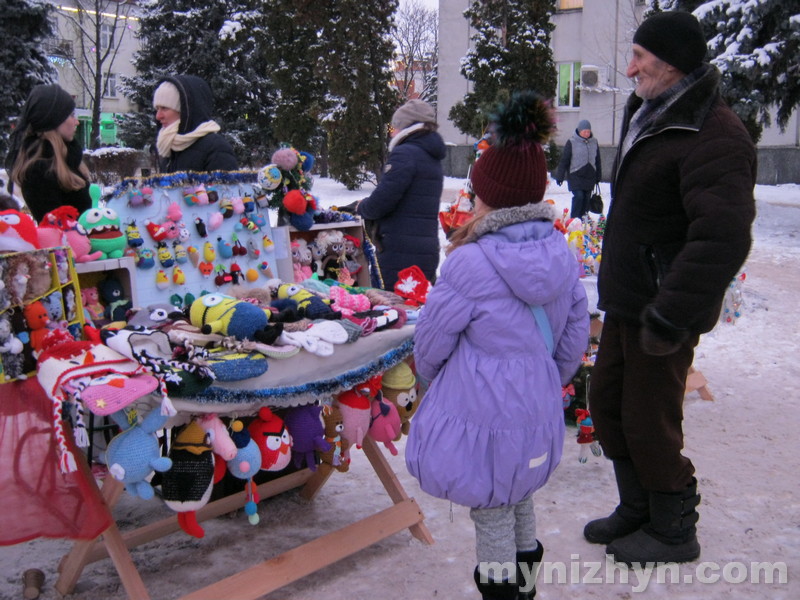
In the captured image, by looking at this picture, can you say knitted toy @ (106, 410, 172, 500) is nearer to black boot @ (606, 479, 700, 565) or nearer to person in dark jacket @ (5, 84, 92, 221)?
black boot @ (606, 479, 700, 565)

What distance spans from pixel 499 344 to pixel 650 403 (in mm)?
875

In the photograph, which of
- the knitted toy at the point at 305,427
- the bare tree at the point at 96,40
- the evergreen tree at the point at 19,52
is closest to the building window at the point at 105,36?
the bare tree at the point at 96,40

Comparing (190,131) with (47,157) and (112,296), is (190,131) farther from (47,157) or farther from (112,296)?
(112,296)

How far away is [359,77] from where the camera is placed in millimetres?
14109

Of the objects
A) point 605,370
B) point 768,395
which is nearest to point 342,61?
point 768,395

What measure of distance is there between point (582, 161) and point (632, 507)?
25.8 feet

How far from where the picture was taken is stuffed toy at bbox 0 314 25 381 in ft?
7.12

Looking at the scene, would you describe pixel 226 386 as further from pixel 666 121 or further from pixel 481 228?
pixel 666 121

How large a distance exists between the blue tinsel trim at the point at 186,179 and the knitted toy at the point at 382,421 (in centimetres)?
131

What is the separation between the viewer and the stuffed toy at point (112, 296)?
289cm

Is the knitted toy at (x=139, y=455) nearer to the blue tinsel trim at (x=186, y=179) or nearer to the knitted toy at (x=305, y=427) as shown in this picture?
the knitted toy at (x=305, y=427)

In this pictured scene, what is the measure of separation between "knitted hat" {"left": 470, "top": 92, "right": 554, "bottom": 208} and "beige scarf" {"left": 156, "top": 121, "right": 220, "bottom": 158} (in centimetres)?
181

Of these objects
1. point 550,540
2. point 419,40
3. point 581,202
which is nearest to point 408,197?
point 550,540

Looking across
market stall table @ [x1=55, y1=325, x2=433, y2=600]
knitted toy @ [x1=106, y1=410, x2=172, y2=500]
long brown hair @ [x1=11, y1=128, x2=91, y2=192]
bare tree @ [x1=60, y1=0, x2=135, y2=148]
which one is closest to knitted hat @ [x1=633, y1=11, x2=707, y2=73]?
market stall table @ [x1=55, y1=325, x2=433, y2=600]
